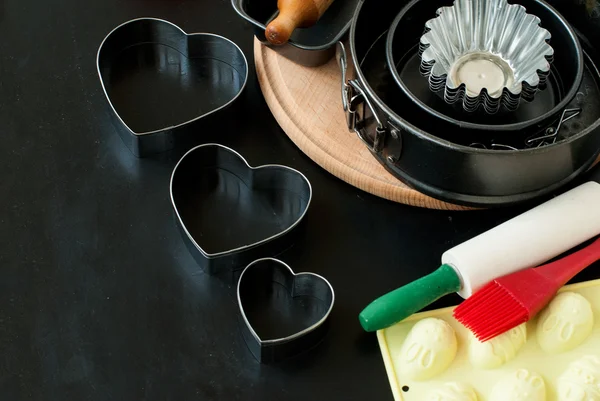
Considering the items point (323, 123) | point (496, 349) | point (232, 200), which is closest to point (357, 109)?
point (323, 123)

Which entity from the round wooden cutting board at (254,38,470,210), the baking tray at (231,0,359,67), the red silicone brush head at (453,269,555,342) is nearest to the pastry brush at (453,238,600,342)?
the red silicone brush head at (453,269,555,342)

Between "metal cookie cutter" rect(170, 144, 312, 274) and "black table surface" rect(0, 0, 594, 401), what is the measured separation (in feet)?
0.08

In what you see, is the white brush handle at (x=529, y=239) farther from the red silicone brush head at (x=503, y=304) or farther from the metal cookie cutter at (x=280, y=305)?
the metal cookie cutter at (x=280, y=305)

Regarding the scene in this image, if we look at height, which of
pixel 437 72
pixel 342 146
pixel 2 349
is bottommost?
pixel 2 349

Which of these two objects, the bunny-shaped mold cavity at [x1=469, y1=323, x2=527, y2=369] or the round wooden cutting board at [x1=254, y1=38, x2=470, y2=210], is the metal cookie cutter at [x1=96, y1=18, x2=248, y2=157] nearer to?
the round wooden cutting board at [x1=254, y1=38, x2=470, y2=210]

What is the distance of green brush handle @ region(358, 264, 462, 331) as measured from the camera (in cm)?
77

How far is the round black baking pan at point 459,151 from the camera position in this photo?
0.76 metres

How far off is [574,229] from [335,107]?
0.97 ft

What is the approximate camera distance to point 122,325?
2.67ft

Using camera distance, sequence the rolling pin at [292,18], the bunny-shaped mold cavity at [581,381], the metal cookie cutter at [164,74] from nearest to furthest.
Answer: the bunny-shaped mold cavity at [581,381] → the rolling pin at [292,18] → the metal cookie cutter at [164,74]

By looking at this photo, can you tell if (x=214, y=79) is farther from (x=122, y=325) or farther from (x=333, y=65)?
(x=122, y=325)

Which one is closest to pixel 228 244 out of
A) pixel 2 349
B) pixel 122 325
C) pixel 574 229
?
pixel 122 325

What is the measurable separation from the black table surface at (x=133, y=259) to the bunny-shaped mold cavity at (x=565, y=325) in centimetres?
7

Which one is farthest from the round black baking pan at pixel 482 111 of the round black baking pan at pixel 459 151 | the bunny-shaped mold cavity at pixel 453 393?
the bunny-shaped mold cavity at pixel 453 393
